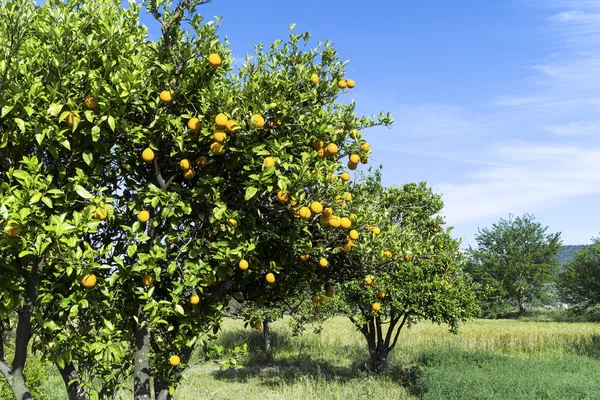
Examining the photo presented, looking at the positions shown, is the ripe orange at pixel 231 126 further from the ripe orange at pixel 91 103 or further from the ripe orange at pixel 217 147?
the ripe orange at pixel 91 103

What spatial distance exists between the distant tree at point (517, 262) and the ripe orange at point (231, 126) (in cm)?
4895

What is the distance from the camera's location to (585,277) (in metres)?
35.2

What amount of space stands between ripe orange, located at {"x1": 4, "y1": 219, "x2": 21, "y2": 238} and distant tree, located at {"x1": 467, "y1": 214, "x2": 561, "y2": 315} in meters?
50.0

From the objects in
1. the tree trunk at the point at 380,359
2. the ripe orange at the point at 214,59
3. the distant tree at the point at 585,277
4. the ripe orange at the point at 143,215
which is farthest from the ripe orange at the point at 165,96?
the distant tree at the point at 585,277

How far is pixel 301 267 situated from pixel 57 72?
9.45 ft

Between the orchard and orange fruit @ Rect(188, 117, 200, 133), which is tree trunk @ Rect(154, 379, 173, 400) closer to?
the orchard

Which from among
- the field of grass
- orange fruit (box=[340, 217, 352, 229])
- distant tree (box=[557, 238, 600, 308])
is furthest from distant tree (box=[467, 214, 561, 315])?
orange fruit (box=[340, 217, 352, 229])

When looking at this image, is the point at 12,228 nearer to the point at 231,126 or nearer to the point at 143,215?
the point at 143,215

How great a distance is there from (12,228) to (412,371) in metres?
14.3

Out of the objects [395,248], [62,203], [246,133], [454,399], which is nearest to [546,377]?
[454,399]

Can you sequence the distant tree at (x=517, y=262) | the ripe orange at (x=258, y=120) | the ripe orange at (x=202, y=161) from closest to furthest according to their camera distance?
the ripe orange at (x=258, y=120) < the ripe orange at (x=202, y=161) < the distant tree at (x=517, y=262)

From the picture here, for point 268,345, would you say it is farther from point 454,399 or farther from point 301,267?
point 301,267

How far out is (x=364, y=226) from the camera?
15.4 ft

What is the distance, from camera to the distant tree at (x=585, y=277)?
1348 inches
